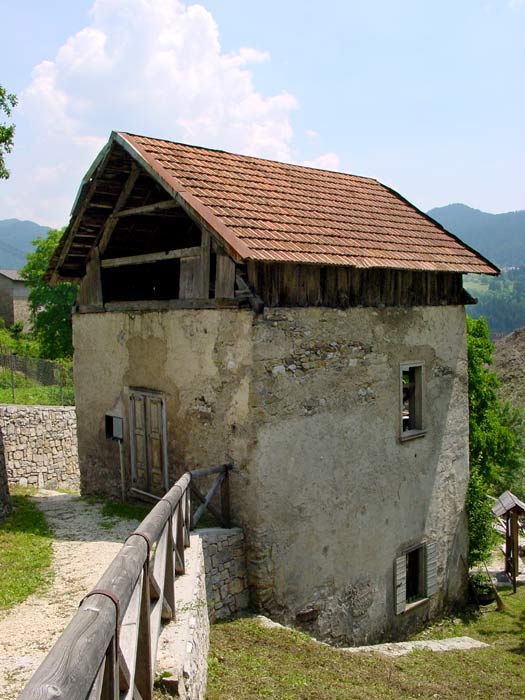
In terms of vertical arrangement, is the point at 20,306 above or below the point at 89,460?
above

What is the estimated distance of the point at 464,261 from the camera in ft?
39.1

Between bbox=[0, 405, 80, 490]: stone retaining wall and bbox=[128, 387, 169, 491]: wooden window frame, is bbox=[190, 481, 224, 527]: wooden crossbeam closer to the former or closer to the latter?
bbox=[128, 387, 169, 491]: wooden window frame

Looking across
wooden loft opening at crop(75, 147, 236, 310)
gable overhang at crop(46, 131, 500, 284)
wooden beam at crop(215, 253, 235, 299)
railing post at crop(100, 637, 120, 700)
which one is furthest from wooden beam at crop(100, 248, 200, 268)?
railing post at crop(100, 637, 120, 700)

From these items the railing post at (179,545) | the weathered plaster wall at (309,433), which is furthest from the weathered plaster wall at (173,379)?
the railing post at (179,545)

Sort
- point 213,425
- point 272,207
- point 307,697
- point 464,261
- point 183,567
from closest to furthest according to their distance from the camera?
point 307,697 < point 183,567 < point 213,425 < point 272,207 < point 464,261

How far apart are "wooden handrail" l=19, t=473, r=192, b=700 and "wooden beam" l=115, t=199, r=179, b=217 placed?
18.4 feet

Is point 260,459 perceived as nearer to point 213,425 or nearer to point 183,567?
point 213,425

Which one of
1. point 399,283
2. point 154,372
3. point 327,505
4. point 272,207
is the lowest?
point 327,505

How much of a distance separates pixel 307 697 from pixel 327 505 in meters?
3.67

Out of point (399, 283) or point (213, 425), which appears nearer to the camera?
point (213, 425)

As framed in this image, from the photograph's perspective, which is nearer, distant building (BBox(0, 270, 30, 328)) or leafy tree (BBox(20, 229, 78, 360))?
leafy tree (BBox(20, 229, 78, 360))

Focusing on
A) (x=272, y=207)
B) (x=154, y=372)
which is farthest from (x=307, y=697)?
(x=272, y=207)

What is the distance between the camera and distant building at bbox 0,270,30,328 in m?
46.0

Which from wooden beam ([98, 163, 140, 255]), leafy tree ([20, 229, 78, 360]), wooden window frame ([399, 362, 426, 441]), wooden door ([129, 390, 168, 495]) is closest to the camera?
wooden beam ([98, 163, 140, 255])
